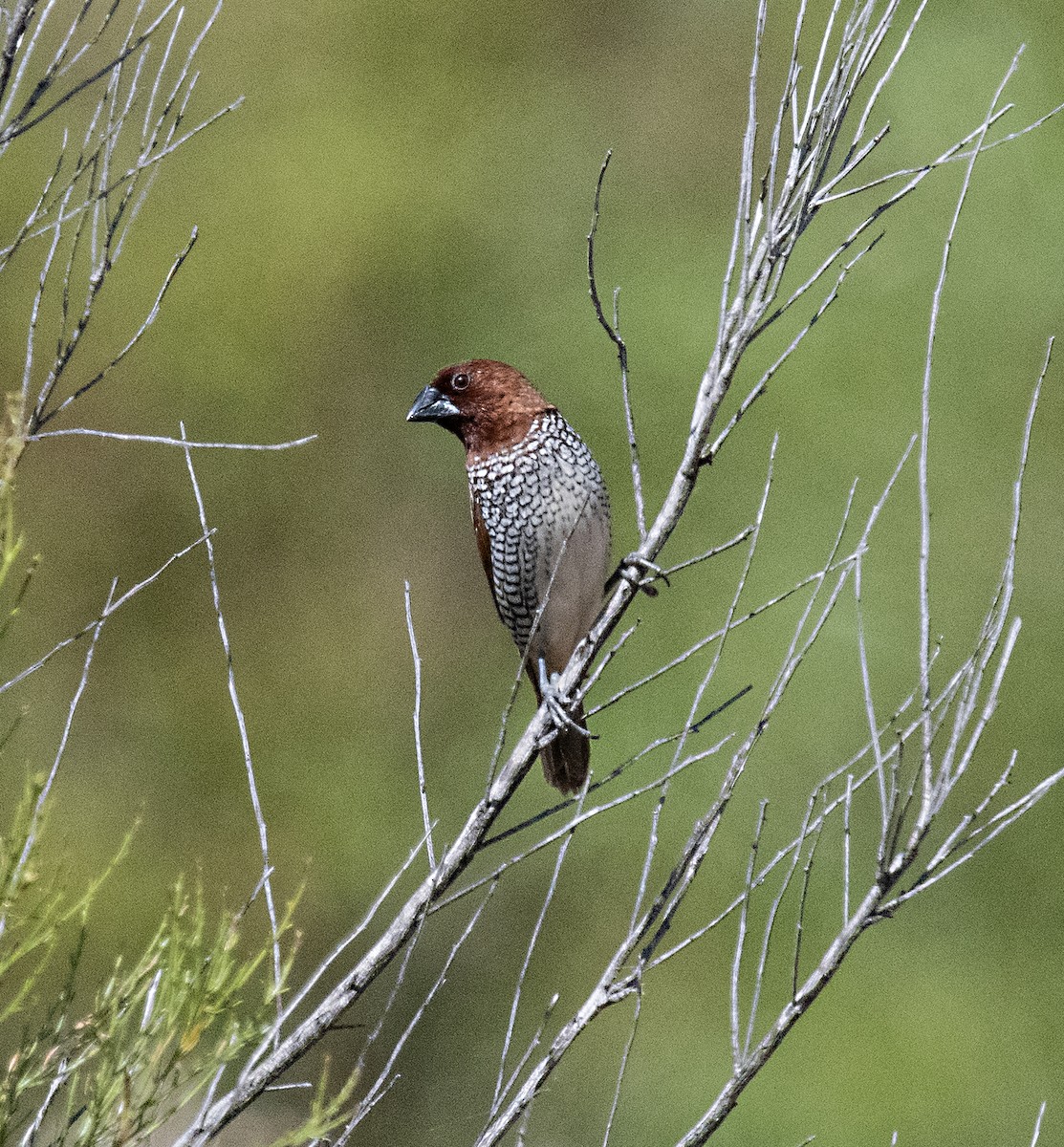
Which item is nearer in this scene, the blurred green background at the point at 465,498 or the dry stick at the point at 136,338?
the dry stick at the point at 136,338

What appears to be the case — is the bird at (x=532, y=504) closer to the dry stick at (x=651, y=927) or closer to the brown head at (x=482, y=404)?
the brown head at (x=482, y=404)

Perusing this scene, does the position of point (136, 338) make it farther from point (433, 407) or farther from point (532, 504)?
point (433, 407)

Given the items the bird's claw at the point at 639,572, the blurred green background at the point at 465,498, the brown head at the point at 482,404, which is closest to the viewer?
the bird's claw at the point at 639,572

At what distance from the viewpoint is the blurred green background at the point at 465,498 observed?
10.3m

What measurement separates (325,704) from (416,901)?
994 cm

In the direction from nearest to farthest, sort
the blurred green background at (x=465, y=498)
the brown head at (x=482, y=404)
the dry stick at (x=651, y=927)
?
1. the dry stick at (x=651, y=927)
2. the brown head at (x=482, y=404)
3. the blurred green background at (x=465, y=498)

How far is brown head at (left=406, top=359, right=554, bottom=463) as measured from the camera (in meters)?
5.25

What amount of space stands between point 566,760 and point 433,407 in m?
1.35

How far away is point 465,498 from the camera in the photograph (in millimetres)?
13242

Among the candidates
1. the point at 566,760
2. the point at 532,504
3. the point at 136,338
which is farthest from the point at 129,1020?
the point at 566,760

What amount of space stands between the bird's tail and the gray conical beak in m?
1.16

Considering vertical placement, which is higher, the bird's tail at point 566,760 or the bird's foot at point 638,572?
the bird's foot at point 638,572

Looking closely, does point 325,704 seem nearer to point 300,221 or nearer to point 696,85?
point 300,221

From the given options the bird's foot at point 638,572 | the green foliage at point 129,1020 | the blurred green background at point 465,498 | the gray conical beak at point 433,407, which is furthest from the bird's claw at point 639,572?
the blurred green background at point 465,498
